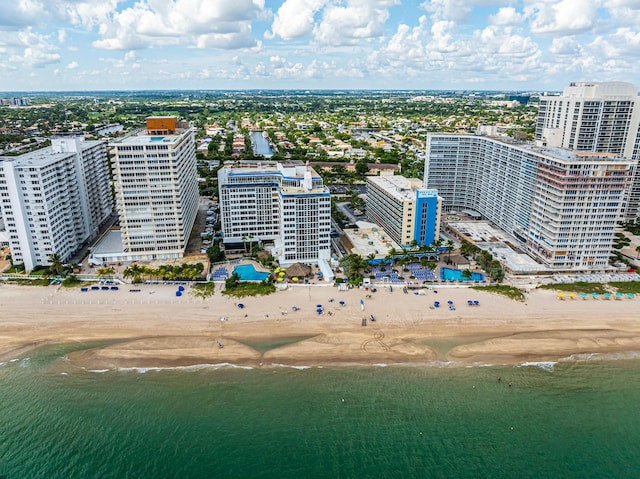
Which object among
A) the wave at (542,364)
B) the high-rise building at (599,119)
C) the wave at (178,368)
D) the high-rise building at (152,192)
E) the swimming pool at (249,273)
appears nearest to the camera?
the wave at (178,368)

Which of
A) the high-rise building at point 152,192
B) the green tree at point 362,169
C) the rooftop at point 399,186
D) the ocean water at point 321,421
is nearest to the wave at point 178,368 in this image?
the ocean water at point 321,421

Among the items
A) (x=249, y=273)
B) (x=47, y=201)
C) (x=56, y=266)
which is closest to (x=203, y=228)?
(x=249, y=273)

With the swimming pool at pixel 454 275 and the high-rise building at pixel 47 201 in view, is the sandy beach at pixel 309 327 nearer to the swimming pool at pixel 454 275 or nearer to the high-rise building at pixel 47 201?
the swimming pool at pixel 454 275

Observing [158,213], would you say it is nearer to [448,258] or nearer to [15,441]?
[15,441]

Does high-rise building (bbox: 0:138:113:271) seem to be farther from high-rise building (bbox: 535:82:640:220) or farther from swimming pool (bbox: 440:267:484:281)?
high-rise building (bbox: 535:82:640:220)

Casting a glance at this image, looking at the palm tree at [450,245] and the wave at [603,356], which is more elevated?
the palm tree at [450,245]
